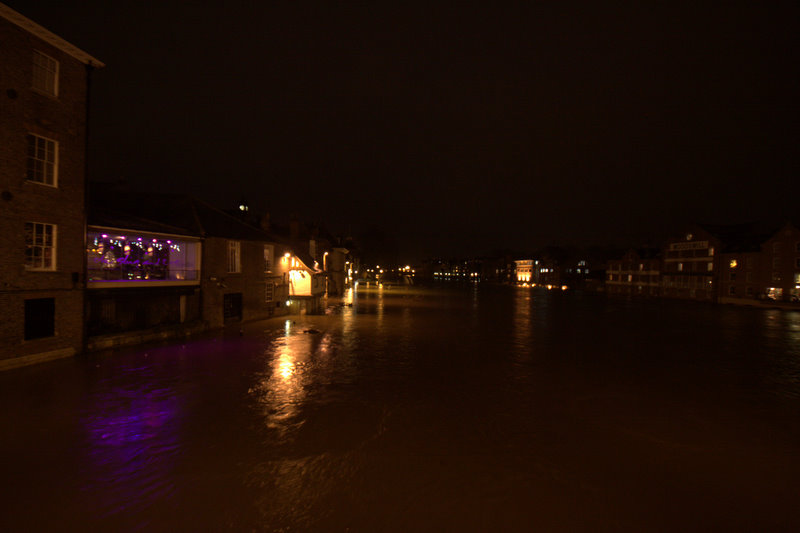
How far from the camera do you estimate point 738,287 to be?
5562 cm

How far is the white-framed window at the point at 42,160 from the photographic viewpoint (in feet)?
46.3

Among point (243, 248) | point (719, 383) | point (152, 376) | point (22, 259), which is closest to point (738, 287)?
point (719, 383)

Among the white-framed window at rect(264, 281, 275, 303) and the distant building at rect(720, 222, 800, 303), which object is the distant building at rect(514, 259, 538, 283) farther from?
the white-framed window at rect(264, 281, 275, 303)

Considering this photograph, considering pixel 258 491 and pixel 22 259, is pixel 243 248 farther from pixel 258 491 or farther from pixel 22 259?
pixel 258 491

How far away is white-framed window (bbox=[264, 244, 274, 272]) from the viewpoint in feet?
91.6

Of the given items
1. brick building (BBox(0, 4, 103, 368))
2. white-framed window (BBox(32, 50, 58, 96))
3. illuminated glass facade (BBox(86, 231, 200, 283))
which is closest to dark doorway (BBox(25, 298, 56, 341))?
brick building (BBox(0, 4, 103, 368))

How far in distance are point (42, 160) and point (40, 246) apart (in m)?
3.07

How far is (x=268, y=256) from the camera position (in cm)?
2841

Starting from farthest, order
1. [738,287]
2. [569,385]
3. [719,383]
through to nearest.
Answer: [738,287] → [719,383] → [569,385]

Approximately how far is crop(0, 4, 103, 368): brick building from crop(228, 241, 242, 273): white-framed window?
8.97 metres

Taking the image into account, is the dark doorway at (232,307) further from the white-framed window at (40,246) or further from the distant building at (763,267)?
the distant building at (763,267)

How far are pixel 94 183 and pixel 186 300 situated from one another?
41.0 ft

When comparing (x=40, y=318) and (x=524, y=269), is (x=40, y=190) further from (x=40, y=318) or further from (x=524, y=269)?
(x=524, y=269)

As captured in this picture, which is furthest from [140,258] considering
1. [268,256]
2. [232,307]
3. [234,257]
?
[268,256]
